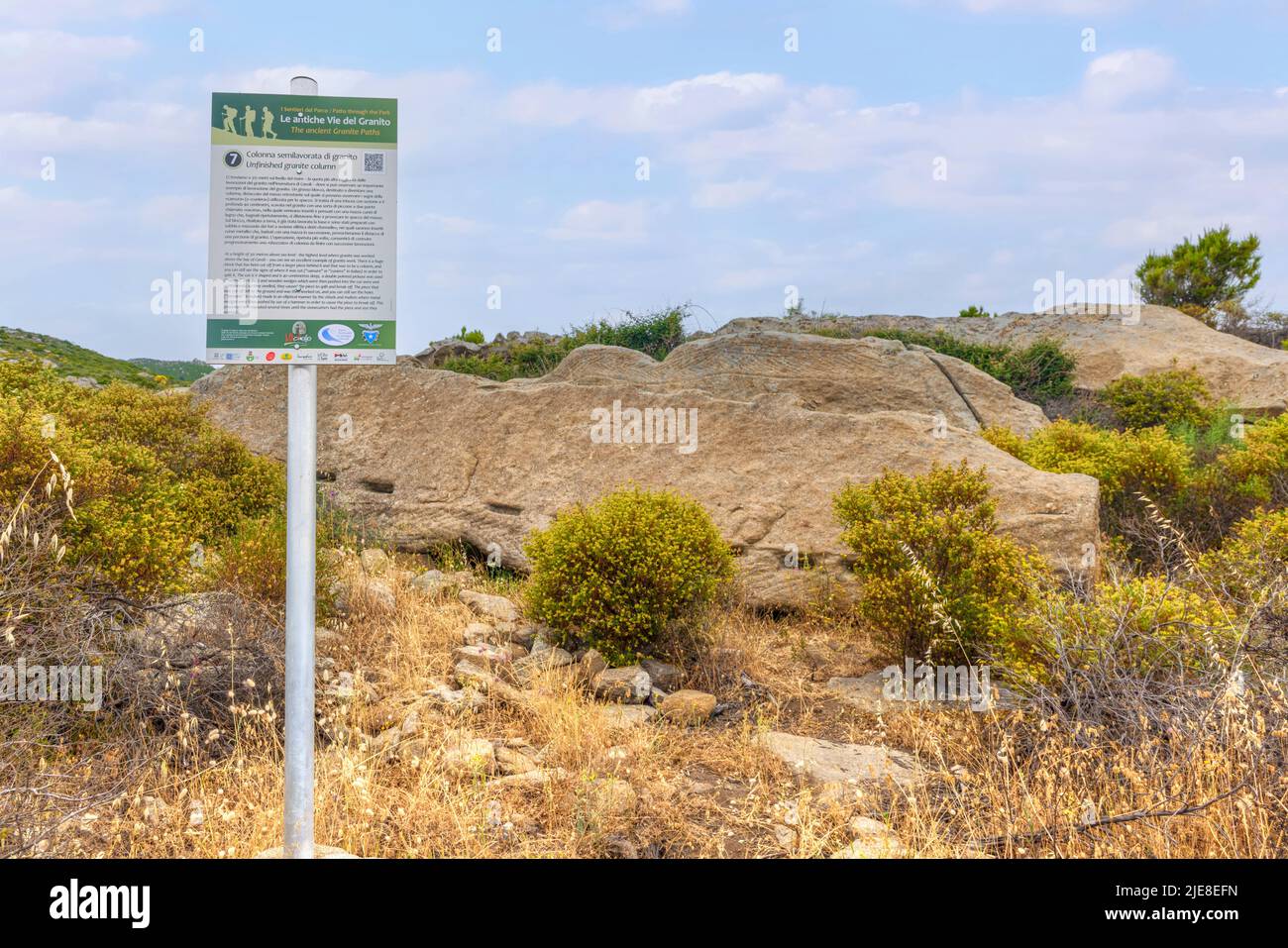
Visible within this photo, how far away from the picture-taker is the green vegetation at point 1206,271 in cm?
2936

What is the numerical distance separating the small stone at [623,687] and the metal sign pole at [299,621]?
2.88 metres

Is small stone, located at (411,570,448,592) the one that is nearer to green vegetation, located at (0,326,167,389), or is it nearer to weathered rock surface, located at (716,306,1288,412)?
weathered rock surface, located at (716,306,1288,412)

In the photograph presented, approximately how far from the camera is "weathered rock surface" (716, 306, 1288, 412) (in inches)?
642

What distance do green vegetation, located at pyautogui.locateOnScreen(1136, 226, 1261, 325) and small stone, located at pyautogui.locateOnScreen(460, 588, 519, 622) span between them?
1088 inches

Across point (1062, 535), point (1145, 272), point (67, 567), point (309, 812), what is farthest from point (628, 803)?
point (1145, 272)

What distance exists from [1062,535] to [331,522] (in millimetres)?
6654

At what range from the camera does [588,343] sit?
20.5 meters

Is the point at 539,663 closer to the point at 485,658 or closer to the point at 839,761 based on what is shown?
the point at 485,658

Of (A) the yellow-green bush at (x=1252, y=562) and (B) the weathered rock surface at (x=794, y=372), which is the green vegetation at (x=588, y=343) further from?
(A) the yellow-green bush at (x=1252, y=562)

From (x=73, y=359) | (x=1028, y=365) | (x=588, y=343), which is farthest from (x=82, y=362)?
(x=1028, y=365)

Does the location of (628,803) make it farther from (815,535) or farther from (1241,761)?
(815,535)

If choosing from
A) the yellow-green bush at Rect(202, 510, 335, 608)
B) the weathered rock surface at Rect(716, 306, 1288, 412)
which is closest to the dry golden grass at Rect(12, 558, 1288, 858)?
the yellow-green bush at Rect(202, 510, 335, 608)

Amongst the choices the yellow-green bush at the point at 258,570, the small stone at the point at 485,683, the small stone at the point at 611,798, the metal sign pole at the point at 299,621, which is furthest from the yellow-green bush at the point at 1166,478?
the metal sign pole at the point at 299,621

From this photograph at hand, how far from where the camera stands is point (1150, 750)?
443 cm
